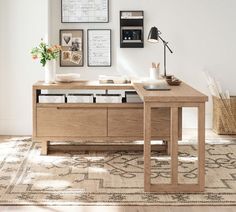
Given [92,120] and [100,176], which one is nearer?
[100,176]

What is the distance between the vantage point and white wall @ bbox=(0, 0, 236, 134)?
23.2ft

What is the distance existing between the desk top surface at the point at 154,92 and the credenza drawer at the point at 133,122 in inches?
10.7

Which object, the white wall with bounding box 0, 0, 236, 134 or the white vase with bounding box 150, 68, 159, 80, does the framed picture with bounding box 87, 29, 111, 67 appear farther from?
the white vase with bounding box 150, 68, 159, 80

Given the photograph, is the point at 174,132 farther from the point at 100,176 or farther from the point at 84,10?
the point at 84,10

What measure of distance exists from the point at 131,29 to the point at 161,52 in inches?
19.2

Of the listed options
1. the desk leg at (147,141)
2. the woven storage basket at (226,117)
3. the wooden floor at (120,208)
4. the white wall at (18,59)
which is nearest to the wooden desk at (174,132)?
the desk leg at (147,141)

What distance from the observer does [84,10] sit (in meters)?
7.42

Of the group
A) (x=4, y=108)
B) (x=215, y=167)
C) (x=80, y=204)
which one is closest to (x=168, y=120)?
(x=215, y=167)

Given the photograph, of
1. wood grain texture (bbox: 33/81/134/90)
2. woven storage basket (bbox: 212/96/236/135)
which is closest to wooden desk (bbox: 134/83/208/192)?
wood grain texture (bbox: 33/81/134/90)

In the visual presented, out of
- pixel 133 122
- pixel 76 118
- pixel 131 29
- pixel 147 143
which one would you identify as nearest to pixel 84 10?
pixel 131 29

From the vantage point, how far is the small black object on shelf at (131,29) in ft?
24.0

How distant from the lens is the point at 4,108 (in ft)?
23.4

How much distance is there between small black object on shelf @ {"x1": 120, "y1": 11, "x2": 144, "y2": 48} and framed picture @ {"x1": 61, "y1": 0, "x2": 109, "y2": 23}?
10.3 inches

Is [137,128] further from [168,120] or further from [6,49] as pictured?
[6,49]
